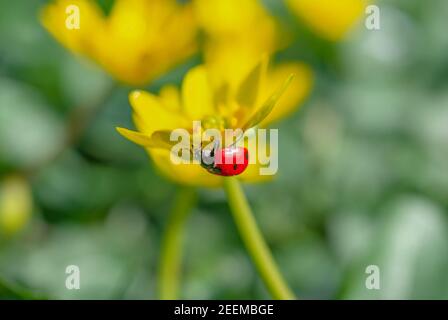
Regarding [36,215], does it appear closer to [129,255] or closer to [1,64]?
[129,255]

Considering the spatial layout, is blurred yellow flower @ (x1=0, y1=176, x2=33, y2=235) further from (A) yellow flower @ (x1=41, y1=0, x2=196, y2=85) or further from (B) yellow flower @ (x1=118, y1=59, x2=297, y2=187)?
(B) yellow flower @ (x1=118, y1=59, x2=297, y2=187)

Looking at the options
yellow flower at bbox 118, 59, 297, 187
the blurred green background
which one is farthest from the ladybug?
the blurred green background
